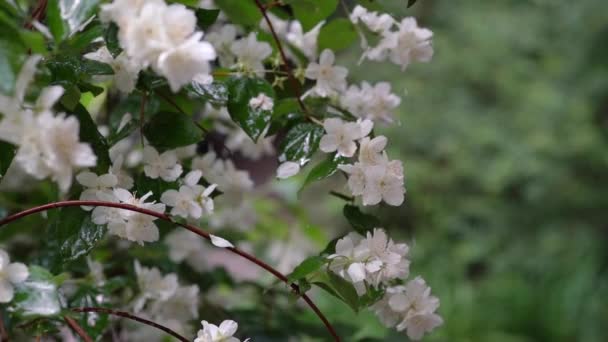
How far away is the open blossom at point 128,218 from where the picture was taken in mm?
499

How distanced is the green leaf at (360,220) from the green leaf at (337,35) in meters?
0.16

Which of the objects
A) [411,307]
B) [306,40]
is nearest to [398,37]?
[306,40]

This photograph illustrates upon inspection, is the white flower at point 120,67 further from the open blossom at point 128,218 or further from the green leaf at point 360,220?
the green leaf at point 360,220

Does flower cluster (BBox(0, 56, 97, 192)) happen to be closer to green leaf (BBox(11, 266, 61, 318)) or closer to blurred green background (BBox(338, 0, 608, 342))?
green leaf (BBox(11, 266, 61, 318))

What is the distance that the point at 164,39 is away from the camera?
1.28 feet

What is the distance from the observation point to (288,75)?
622mm

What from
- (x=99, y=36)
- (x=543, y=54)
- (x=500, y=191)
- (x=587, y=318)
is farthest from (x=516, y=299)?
(x=99, y=36)

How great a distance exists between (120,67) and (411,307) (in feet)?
0.92

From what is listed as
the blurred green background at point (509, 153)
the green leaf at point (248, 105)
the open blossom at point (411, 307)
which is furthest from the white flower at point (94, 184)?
the blurred green background at point (509, 153)

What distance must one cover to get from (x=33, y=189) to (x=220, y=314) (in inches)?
12.0

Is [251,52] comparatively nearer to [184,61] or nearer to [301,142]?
[301,142]

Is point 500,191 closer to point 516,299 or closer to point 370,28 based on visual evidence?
point 516,299

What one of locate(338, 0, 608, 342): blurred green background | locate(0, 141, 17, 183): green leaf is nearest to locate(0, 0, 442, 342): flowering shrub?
locate(0, 141, 17, 183): green leaf

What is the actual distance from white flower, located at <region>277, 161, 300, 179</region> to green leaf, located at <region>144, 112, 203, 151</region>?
0.21 feet
